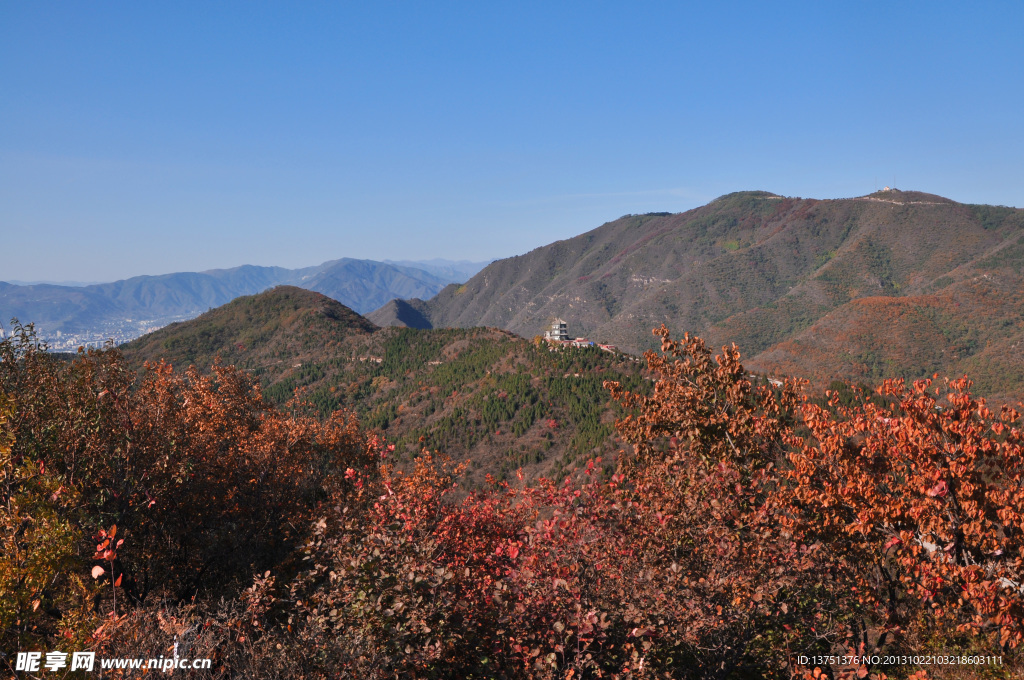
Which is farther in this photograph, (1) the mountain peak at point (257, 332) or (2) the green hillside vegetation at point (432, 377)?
(1) the mountain peak at point (257, 332)

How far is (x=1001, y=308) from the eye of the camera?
480ft

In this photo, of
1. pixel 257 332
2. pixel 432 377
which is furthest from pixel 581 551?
pixel 257 332

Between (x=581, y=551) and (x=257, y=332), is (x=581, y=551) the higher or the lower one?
the higher one

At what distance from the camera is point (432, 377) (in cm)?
10831

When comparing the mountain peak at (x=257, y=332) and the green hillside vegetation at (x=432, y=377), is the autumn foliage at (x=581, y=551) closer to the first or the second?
the green hillside vegetation at (x=432, y=377)

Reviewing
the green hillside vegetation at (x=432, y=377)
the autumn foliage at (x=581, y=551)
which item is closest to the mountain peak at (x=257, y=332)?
the green hillside vegetation at (x=432, y=377)

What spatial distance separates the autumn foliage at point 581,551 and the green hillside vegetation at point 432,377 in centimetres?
3131

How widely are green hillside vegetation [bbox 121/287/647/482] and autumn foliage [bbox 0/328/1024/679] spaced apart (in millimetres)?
31309

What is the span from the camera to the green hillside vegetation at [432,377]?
247 feet

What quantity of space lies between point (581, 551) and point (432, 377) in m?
99.8

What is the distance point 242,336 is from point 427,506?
537 ft

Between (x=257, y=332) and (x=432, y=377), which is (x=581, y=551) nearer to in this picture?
(x=432, y=377)

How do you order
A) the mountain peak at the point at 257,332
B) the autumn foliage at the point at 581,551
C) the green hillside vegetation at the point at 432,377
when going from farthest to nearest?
the mountain peak at the point at 257,332
the green hillside vegetation at the point at 432,377
the autumn foliage at the point at 581,551

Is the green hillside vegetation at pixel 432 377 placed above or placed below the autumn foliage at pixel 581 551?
below
